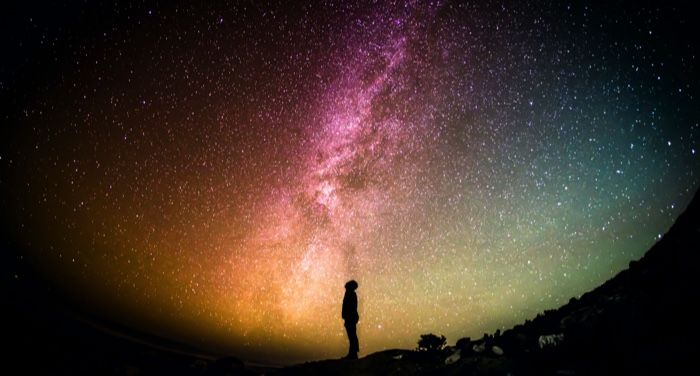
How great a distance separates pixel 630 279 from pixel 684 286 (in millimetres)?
1879

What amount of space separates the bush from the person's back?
183 cm

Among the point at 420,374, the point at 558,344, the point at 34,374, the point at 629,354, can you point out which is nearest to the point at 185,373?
the point at 34,374

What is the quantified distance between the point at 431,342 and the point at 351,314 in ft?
7.19

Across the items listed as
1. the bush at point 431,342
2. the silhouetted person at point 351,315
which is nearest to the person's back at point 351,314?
the silhouetted person at point 351,315

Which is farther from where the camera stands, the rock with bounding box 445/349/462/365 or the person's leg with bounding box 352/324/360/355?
the person's leg with bounding box 352/324/360/355

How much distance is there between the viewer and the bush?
732 centimetres

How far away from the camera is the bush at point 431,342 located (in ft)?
24.0

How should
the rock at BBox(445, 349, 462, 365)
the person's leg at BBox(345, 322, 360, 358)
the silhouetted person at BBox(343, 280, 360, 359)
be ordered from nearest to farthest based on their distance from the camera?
the rock at BBox(445, 349, 462, 365), the person's leg at BBox(345, 322, 360, 358), the silhouetted person at BBox(343, 280, 360, 359)

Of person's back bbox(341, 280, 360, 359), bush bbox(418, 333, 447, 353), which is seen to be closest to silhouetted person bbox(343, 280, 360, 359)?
person's back bbox(341, 280, 360, 359)

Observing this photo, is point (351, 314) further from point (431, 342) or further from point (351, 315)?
Answer: point (431, 342)

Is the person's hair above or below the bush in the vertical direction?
above

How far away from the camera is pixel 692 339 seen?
379 cm

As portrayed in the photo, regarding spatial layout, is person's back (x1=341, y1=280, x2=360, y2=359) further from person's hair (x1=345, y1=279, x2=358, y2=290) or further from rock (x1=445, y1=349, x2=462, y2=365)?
rock (x1=445, y1=349, x2=462, y2=365)

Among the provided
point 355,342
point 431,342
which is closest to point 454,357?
point 431,342
